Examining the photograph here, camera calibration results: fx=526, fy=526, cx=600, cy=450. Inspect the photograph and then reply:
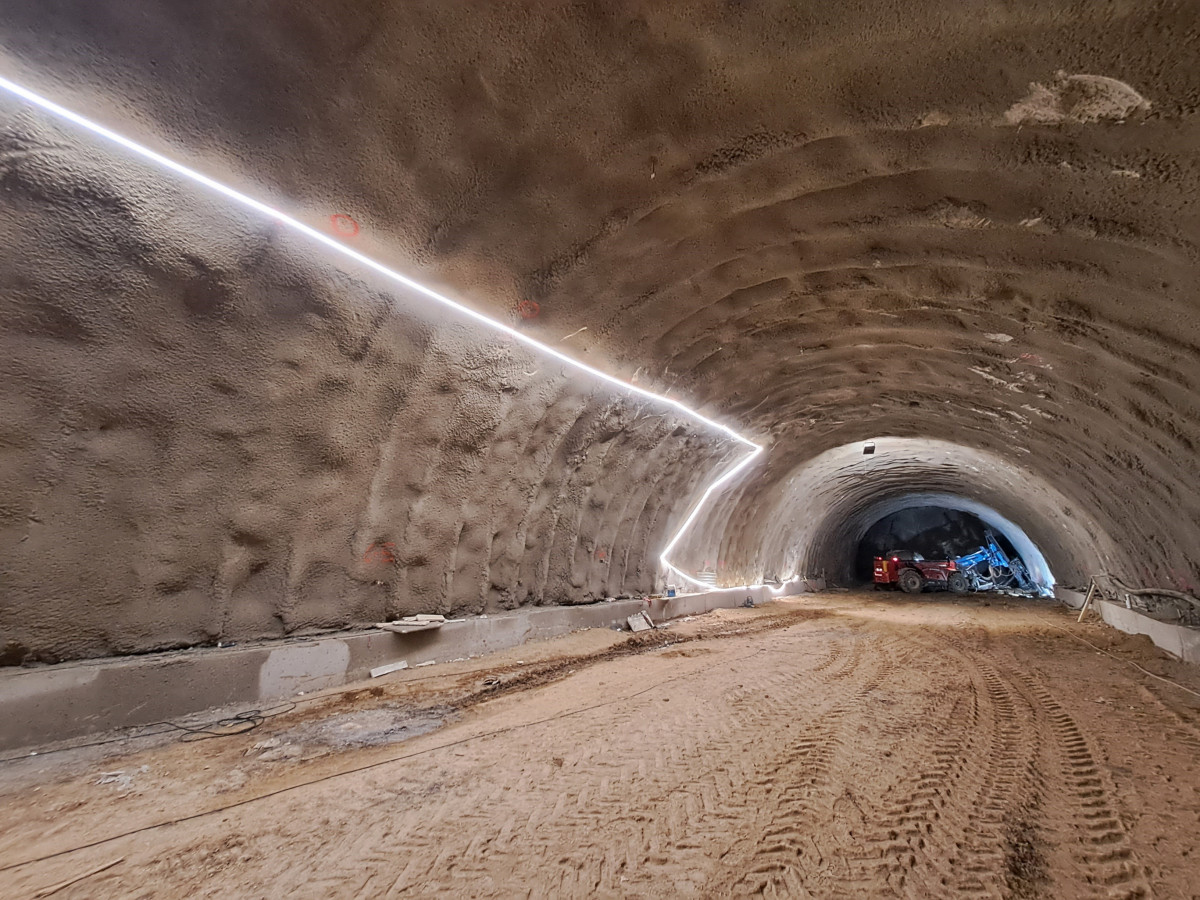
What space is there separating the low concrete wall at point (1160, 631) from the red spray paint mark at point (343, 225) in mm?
9187

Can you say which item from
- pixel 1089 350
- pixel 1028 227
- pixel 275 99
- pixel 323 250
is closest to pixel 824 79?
pixel 1028 227

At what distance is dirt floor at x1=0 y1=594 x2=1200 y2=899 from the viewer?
6.52ft

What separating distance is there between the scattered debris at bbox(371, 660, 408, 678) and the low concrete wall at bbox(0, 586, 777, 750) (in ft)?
0.15

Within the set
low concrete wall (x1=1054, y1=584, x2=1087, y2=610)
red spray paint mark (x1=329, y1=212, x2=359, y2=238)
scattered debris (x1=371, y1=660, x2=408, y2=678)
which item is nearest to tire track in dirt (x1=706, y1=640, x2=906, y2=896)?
scattered debris (x1=371, y1=660, x2=408, y2=678)

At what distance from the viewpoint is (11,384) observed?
2.69 m

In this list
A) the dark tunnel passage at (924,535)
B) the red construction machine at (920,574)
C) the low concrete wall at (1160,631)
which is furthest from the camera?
the dark tunnel passage at (924,535)

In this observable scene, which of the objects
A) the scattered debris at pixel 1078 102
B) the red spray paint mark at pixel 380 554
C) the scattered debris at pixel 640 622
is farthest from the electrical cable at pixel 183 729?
the scattered debris at pixel 1078 102

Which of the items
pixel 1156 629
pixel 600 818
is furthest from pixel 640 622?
pixel 1156 629

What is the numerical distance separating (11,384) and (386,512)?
243cm

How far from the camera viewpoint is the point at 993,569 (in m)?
21.8

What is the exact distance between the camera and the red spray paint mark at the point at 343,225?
327 cm

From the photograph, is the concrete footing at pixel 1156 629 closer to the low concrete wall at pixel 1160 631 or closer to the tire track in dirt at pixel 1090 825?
the low concrete wall at pixel 1160 631

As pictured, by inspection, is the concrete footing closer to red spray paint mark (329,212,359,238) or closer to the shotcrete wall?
the shotcrete wall

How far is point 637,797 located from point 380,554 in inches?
124
